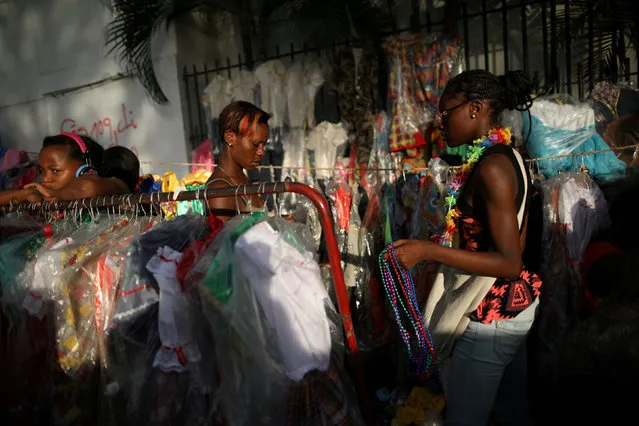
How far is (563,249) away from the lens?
11.1 ft

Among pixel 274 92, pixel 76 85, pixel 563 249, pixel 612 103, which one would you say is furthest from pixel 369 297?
pixel 76 85

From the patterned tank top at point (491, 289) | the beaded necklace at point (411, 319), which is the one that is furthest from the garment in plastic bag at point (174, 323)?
the patterned tank top at point (491, 289)

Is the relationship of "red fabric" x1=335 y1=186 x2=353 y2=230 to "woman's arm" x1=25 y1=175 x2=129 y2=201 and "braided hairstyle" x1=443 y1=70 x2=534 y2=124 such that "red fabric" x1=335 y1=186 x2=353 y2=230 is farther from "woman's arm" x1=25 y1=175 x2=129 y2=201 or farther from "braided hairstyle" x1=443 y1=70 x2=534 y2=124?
"braided hairstyle" x1=443 y1=70 x2=534 y2=124

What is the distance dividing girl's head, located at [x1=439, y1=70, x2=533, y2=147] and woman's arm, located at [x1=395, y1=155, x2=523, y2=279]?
10.0 inches

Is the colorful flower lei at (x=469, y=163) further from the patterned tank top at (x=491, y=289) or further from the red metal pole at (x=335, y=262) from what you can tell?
the red metal pole at (x=335, y=262)

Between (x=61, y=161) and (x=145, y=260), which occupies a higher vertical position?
(x=61, y=161)

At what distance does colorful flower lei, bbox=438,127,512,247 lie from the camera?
6.77 feet

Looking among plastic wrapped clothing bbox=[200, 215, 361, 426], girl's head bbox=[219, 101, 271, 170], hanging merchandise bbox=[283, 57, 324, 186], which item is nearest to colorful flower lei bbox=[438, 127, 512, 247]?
→ plastic wrapped clothing bbox=[200, 215, 361, 426]

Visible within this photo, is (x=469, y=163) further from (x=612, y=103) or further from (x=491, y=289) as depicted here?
(x=612, y=103)

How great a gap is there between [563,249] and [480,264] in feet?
6.19

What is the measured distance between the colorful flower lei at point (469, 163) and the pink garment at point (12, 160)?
6320 millimetres

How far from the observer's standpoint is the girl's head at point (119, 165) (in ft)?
14.4

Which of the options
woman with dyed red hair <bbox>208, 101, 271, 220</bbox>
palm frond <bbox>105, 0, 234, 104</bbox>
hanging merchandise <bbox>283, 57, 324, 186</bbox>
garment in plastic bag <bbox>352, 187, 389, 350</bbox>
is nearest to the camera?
woman with dyed red hair <bbox>208, 101, 271, 220</bbox>

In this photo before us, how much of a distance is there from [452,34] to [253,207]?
11.6 feet
